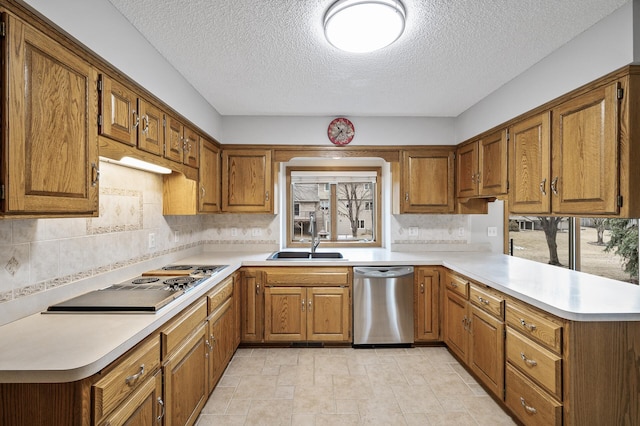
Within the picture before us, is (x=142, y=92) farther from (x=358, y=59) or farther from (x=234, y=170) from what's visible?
(x=234, y=170)

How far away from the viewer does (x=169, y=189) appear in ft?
9.57

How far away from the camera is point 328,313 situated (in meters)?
3.27

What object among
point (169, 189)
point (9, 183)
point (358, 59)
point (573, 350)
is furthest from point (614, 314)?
point (169, 189)

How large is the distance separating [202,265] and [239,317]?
0.67m

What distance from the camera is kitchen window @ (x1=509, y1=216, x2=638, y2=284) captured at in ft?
8.36

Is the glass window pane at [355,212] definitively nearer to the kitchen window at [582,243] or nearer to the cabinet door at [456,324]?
the cabinet door at [456,324]

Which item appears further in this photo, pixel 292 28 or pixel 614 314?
pixel 292 28

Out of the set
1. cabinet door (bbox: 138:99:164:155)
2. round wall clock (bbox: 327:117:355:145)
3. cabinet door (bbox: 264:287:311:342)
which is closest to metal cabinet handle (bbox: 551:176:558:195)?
round wall clock (bbox: 327:117:355:145)

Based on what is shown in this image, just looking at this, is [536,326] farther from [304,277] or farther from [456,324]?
[304,277]

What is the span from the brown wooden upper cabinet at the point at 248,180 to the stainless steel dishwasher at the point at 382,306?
124 cm

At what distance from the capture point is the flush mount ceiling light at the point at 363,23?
65.0 inches

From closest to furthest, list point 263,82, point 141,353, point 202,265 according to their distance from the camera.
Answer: point 141,353 → point 263,82 → point 202,265

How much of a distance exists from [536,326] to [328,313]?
71.4 inches

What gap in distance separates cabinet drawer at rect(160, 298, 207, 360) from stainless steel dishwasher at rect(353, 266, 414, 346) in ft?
5.09
